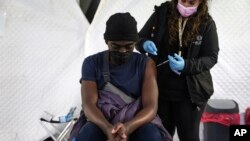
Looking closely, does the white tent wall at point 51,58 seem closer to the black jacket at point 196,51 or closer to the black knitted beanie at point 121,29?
the black jacket at point 196,51

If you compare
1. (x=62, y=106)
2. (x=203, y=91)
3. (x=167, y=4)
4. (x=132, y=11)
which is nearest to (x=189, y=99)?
(x=203, y=91)

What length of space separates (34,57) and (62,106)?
374mm

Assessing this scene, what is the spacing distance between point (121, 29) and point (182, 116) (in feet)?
1.56

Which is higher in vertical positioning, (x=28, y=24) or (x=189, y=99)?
(x=28, y=24)

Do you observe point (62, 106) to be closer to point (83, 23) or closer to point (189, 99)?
point (83, 23)

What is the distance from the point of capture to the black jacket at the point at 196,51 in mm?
1574

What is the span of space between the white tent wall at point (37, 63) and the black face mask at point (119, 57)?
1.00 meters

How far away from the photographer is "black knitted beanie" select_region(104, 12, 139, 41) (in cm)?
150

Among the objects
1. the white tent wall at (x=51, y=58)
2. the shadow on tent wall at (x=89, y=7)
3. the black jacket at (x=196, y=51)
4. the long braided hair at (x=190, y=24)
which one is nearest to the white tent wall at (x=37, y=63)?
the white tent wall at (x=51, y=58)

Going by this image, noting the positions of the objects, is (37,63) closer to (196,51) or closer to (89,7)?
(89,7)

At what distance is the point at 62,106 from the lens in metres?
2.54

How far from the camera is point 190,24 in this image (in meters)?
1.59

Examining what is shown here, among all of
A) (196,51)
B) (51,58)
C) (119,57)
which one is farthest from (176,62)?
(51,58)

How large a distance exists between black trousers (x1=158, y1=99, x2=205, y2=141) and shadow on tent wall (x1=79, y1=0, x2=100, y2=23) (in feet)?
3.87
